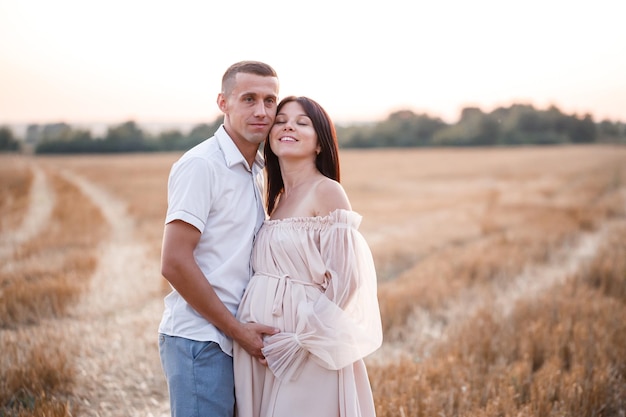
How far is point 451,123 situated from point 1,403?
236 feet

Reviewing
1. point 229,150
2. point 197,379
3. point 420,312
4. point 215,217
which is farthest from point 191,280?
point 420,312

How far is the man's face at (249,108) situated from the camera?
3.06m

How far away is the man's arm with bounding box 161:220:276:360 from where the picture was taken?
8.76 feet

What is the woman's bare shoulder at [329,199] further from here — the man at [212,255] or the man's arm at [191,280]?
the man's arm at [191,280]

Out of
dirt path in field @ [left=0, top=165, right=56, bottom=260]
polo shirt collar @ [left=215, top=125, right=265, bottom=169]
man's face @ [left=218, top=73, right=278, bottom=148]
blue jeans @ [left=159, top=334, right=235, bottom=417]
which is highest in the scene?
man's face @ [left=218, top=73, right=278, bottom=148]

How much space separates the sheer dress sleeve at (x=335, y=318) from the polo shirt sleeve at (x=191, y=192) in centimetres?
61

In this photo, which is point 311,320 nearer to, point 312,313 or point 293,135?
point 312,313

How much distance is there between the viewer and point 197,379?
2.68 metres

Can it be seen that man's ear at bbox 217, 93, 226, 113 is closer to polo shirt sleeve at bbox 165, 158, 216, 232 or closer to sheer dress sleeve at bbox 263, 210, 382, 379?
polo shirt sleeve at bbox 165, 158, 216, 232

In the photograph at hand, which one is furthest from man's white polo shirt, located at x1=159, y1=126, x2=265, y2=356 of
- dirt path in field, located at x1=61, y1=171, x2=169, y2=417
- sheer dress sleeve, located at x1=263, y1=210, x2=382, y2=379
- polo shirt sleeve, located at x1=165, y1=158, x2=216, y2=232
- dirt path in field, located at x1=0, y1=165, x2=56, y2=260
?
dirt path in field, located at x1=0, y1=165, x2=56, y2=260

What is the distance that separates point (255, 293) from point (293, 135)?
0.90 metres

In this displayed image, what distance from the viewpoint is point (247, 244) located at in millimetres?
2920

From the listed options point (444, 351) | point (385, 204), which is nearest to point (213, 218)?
point (444, 351)

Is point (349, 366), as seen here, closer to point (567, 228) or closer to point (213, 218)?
point (213, 218)
